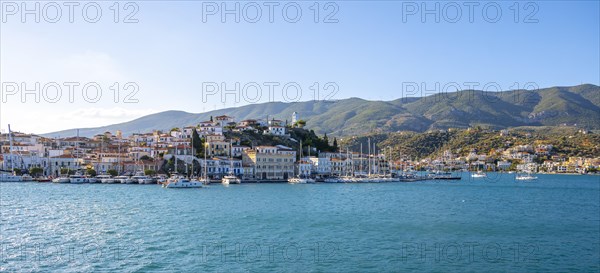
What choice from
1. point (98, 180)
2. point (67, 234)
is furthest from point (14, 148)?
point (67, 234)

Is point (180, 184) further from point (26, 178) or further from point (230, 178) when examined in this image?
point (26, 178)

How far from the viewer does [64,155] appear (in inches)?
2591

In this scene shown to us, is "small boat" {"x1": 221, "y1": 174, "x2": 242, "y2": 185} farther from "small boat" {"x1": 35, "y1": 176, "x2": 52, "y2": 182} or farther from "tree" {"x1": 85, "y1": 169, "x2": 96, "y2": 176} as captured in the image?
"small boat" {"x1": 35, "y1": 176, "x2": 52, "y2": 182}

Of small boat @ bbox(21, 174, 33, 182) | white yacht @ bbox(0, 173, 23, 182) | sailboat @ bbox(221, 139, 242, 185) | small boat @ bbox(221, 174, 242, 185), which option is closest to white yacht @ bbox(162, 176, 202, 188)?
small boat @ bbox(221, 174, 242, 185)

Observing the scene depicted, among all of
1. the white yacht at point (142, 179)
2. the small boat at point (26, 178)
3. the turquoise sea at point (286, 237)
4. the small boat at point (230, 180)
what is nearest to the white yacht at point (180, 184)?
the white yacht at point (142, 179)

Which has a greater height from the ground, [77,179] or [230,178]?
[77,179]

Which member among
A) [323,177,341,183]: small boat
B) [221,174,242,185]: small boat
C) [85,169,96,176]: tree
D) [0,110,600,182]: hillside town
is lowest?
[323,177,341,183]: small boat

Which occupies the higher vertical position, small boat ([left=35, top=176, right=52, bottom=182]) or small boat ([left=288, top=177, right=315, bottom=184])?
small boat ([left=35, top=176, right=52, bottom=182])

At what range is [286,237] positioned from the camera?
20812 millimetres

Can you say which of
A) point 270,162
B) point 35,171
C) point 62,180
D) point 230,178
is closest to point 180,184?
point 230,178

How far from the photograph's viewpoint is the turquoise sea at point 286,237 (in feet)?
52.7

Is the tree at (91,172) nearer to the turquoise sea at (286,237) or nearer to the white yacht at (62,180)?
the white yacht at (62,180)

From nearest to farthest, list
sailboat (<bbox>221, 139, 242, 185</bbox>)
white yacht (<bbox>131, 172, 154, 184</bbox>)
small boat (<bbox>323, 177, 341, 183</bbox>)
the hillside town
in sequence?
white yacht (<bbox>131, 172, 154, 184</bbox>)
sailboat (<bbox>221, 139, 242, 185</bbox>)
the hillside town
small boat (<bbox>323, 177, 341, 183</bbox>)

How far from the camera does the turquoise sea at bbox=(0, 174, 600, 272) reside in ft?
52.7
